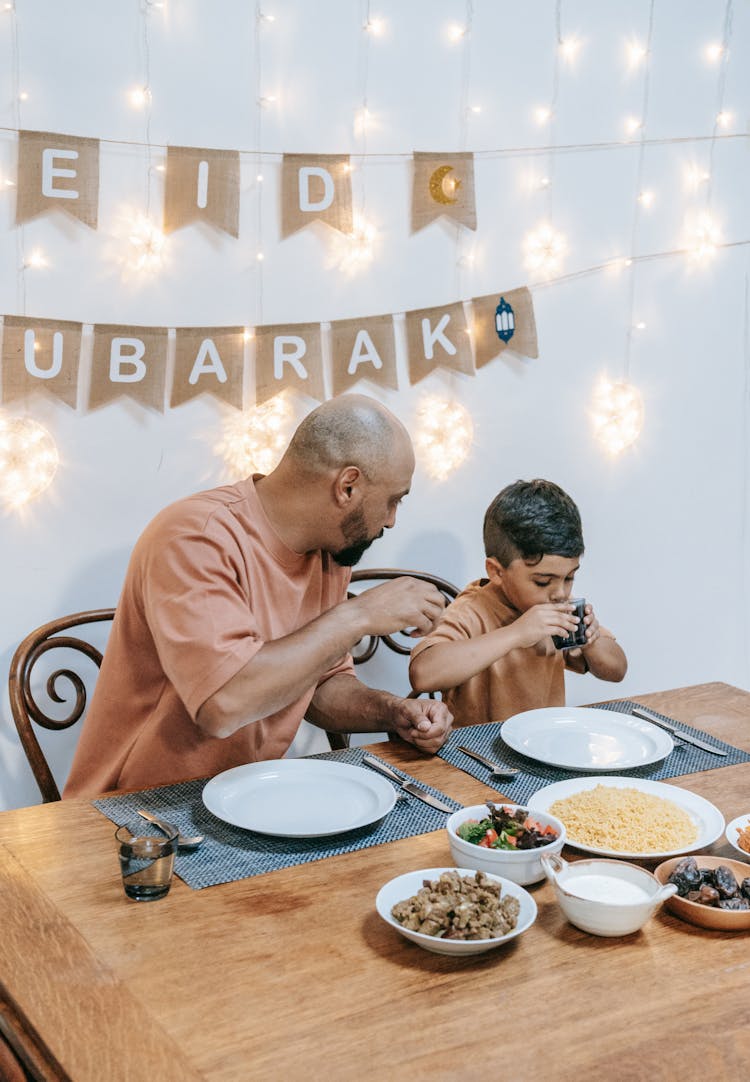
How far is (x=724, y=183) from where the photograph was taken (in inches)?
128

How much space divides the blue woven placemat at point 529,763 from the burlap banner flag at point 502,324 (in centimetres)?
125

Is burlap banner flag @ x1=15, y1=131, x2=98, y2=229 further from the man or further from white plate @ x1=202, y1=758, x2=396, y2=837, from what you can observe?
white plate @ x1=202, y1=758, x2=396, y2=837

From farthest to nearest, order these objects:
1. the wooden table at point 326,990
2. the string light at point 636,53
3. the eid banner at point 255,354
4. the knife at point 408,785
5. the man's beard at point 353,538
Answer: the string light at point 636,53 → the eid banner at point 255,354 → the man's beard at point 353,538 → the knife at point 408,785 → the wooden table at point 326,990

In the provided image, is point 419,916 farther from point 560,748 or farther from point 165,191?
point 165,191

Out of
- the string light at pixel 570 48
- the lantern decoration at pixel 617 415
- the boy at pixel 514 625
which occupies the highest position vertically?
the string light at pixel 570 48

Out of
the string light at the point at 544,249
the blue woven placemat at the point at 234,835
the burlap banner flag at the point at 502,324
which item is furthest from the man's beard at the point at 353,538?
the string light at the point at 544,249

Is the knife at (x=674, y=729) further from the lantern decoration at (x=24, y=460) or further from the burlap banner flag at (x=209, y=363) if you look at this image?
the lantern decoration at (x=24, y=460)

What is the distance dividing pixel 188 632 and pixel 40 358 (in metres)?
0.93

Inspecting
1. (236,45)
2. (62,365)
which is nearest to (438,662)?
(62,365)

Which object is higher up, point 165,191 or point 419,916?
point 165,191

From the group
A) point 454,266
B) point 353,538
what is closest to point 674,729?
point 353,538

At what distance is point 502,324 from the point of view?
9.42ft

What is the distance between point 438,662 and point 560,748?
340 mm

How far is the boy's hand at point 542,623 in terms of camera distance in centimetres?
201
